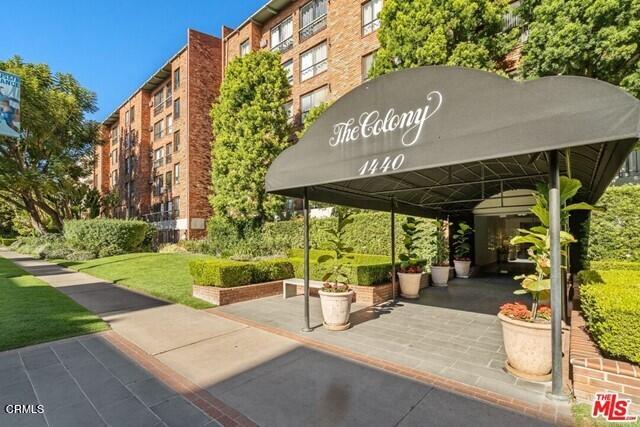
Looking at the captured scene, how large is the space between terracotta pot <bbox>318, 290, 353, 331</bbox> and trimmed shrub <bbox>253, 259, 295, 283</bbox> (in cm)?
398

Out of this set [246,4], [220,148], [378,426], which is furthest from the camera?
[246,4]

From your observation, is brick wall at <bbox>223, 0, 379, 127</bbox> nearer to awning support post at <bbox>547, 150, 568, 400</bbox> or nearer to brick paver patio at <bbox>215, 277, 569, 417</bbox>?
Answer: brick paver patio at <bbox>215, 277, 569, 417</bbox>

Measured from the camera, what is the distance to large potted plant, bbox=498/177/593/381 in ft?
12.4

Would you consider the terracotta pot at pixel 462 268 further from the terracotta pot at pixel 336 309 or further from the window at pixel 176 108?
the window at pixel 176 108

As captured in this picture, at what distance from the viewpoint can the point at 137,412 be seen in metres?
3.27

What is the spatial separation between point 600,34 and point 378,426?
455 inches

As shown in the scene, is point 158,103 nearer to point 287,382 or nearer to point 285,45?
point 285,45

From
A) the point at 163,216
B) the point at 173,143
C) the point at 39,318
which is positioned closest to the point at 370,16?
the point at 39,318

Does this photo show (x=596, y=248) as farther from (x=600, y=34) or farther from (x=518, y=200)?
(x=600, y=34)

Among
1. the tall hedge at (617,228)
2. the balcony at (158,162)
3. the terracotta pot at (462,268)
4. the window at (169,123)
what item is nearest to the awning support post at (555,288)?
the tall hedge at (617,228)

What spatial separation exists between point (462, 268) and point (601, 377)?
9.53 metres

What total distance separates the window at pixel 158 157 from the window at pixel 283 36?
16.5 metres

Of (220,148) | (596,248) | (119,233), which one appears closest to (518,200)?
(596,248)

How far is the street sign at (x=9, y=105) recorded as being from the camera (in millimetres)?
7739
